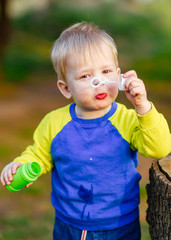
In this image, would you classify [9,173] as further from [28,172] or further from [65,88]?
[65,88]

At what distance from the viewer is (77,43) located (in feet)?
6.14

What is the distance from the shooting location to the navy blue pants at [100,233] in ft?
6.51

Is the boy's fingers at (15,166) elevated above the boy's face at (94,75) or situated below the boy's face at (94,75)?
below

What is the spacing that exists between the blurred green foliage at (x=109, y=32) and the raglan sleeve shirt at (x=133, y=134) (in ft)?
26.3

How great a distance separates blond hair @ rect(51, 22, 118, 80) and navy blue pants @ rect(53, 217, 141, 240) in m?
0.78

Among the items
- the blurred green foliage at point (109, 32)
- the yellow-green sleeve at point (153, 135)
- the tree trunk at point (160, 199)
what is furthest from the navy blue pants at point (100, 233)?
the blurred green foliage at point (109, 32)

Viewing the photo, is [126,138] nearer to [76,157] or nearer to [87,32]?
[76,157]

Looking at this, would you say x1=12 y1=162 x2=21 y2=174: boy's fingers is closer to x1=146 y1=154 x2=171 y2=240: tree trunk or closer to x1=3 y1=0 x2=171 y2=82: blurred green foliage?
x1=146 y1=154 x2=171 y2=240: tree trunk

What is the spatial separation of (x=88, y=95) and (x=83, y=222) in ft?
2.09

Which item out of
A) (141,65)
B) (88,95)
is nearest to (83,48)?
(88,95)

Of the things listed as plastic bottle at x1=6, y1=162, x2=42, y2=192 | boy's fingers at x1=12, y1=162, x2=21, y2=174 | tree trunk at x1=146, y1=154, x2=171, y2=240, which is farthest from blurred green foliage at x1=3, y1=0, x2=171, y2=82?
plastic bottle at x1=6, y1=162, x2=42, y2=192

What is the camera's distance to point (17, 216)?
153 inches

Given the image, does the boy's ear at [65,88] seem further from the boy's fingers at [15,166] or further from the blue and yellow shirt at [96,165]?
the boy's fingers at [15,166]

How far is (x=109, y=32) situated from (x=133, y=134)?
12022 millimetres
